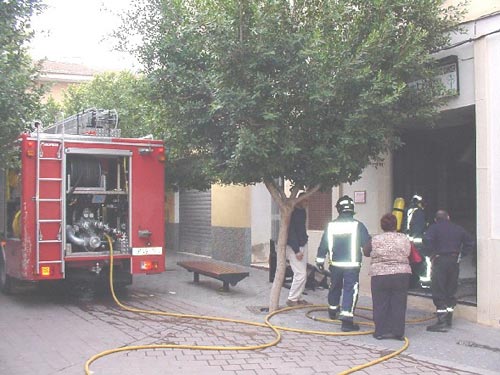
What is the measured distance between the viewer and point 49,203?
911cm

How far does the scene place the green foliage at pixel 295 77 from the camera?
7.34m

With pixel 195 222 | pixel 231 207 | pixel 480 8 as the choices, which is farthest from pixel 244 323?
pixel 195 222

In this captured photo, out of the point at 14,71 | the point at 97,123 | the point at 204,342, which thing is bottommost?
the point at 204,342

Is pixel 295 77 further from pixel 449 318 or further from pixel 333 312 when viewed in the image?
pixel 449 318

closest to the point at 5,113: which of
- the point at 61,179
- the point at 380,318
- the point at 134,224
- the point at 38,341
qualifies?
the point at 61,179

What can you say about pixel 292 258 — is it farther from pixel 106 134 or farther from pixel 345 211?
pixel 106 134

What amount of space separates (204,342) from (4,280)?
213 inches

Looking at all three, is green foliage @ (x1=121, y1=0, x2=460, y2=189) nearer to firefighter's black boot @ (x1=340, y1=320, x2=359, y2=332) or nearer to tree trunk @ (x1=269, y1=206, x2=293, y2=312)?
tree trunk @ (x1=269, y1=206, x2=293, y2=312)

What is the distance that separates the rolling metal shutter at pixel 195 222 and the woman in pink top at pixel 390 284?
9.58 m

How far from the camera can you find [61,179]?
9.20 metres

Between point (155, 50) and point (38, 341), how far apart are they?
403 cm

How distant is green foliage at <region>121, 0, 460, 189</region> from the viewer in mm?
7340

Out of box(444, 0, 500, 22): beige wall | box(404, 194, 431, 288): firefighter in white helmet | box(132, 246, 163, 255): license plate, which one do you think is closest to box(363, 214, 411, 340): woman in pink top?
box(404, 194, 431, 288): firefighter in white helmet

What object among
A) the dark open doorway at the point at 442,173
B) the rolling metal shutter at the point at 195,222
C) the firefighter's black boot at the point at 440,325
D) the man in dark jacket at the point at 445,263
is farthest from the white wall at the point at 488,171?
the rolling metal shutter at the point at 195,222
